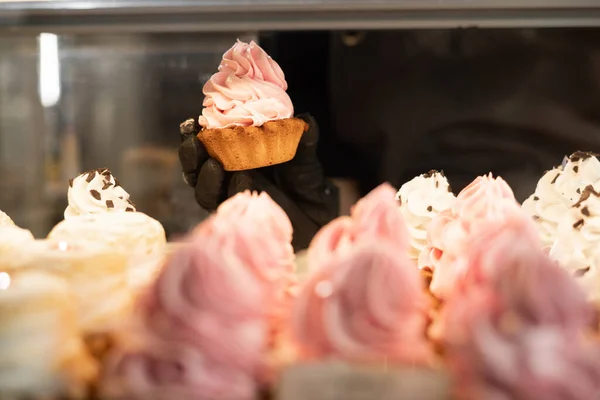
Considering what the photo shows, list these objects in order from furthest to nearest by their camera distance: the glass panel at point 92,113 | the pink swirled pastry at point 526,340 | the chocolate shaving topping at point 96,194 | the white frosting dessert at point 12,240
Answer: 1. the glass panel at point 92,113
2. the chocolate shaving topping at point 96,194
3. the white frosting dessert at point 12,240
4. the pink swirled pastry at point 526,340

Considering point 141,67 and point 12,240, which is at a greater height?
point 141,67

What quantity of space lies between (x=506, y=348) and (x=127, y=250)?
28.5 inches

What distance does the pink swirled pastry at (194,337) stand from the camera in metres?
0.83

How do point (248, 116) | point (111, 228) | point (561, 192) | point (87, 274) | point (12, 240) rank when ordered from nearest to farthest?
point (87, 274)
point (12, 240)
point (111, 228)
point (561, 192)
point (248, 116)

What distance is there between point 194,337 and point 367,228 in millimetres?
412

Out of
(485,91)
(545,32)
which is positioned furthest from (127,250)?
(545,32)

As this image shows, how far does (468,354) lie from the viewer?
793 mm

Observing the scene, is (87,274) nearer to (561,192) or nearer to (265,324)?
(265,324)

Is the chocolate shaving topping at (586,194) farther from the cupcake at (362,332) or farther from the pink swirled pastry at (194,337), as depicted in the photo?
the pink swirled pastry at (194,337)

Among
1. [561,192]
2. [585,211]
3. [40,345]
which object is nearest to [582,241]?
→ [585,211]

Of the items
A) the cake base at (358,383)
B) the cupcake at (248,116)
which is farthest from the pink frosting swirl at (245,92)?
the cake base at (358,383)

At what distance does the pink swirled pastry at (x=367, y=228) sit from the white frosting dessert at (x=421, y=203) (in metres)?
0.38

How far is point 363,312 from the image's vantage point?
863 millimetres

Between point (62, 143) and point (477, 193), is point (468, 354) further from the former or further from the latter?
point (62, 143)
